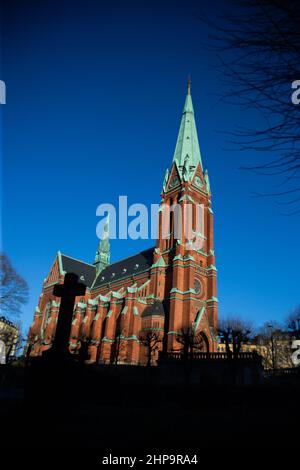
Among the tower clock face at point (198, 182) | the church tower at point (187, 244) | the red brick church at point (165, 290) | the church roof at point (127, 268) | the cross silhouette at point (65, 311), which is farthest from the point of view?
the church roof at point (127, 268)

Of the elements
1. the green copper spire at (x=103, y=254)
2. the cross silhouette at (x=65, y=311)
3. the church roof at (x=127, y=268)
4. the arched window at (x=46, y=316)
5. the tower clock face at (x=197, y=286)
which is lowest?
the cross silhouette at (x=65, y=311)

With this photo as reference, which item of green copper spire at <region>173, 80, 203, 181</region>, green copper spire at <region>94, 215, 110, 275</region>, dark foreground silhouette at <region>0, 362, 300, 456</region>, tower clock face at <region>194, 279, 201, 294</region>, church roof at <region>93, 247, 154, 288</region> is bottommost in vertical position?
dark foreground silhouette at <region>0, 362, 300, 456</region>

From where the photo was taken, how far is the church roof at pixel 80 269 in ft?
A: 194

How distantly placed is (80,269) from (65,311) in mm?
52919

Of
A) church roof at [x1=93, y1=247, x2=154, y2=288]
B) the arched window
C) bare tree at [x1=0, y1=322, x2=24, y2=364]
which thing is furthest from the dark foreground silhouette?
the arched window

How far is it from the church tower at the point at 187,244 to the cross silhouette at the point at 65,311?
24.3 meters

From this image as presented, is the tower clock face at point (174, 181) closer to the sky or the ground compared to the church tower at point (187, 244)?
closer to the sky

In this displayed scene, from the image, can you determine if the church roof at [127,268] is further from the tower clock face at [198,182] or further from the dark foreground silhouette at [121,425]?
the dark foreground silhouette at [121,425]

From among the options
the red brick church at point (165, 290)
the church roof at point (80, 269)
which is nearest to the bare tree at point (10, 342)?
the red brick church at point (165, 290)

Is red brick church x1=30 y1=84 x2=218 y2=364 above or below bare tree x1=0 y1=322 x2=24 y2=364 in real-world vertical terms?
above

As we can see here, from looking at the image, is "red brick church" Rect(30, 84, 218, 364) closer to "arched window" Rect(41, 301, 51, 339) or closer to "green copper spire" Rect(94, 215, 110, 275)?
"arched window" Rect(41, 301, 51, 339)

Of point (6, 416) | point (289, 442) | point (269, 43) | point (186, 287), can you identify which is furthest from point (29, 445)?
point (186, 287)

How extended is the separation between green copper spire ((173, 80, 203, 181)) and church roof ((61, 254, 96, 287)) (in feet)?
95.8

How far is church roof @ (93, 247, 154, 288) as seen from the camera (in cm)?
4847
